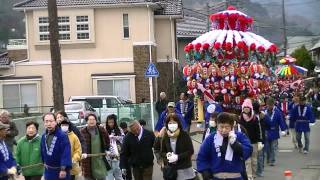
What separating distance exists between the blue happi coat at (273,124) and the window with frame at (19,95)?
23159 mm

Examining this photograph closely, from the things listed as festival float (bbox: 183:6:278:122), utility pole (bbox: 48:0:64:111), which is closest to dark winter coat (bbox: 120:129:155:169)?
festival float (bbox: 183:6:278:122)

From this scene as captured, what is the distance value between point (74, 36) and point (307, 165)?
79.9 feet

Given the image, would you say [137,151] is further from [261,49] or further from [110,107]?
[110,107]

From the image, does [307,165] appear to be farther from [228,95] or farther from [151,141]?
[151,141]

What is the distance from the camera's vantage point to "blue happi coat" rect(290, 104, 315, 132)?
64.6 ft

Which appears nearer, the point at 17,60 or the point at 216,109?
the point at 216,109

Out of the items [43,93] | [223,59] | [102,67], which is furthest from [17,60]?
[223,59]

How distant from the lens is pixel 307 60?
67438 mm

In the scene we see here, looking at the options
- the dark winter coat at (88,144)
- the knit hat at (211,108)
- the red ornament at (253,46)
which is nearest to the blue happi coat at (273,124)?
the red ornament at (253,46)

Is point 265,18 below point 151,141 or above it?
above

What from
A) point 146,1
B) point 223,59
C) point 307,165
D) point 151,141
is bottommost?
point 307,165

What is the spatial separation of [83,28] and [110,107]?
1032 cm

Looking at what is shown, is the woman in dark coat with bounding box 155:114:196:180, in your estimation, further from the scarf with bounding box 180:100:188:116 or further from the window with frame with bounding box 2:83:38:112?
the window with frame with bounding box 2:83:38:112

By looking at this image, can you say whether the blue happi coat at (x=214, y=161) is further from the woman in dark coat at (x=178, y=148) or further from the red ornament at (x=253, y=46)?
the red ornament at (x=253, y=46)
